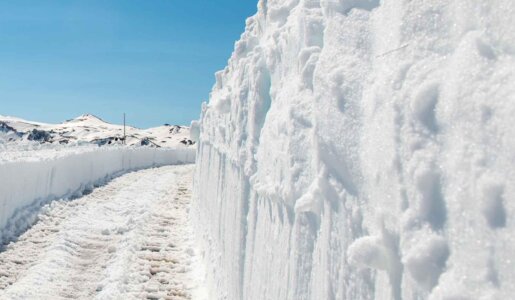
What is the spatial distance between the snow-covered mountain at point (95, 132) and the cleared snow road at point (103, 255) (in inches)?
2865

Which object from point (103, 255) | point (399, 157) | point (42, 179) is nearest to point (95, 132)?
point (42, 179)

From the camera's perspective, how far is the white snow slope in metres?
1.69

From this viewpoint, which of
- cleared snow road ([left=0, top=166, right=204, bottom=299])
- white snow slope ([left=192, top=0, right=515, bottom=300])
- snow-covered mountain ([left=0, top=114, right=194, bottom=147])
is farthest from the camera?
snow-covered mountain ([left=0, top=114, right=194, bottom=147])

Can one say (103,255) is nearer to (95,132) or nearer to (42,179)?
(42,179)

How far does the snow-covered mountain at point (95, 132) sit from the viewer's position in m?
98.2

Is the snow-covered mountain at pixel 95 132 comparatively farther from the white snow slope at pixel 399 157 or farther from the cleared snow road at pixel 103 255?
the white snow slope at pixel 399 157

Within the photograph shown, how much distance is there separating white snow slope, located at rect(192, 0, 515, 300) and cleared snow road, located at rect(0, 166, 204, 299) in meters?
4.60

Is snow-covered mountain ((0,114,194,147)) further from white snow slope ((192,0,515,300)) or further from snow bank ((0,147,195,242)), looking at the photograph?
white snow slope ((192,0,515,300))

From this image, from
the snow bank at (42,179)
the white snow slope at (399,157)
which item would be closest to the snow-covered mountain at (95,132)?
the snow bank at (42,179)

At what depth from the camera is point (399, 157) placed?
214cm

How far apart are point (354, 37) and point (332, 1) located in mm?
480

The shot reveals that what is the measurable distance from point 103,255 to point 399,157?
879 centimetres

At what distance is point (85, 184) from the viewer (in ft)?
66.5

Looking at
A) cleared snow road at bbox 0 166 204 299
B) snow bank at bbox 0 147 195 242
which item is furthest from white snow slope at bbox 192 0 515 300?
snow bank at bbox 0 147 195 242
